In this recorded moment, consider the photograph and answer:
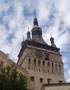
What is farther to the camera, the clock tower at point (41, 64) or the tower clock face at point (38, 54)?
the tower clock face at point (38, 54)

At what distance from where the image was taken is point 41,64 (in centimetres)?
5181

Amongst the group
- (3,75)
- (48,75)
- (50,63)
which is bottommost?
(3,75)

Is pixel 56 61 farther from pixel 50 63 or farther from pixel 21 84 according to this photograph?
pixel 21 84

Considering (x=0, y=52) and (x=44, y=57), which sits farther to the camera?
(x=44, y=57)

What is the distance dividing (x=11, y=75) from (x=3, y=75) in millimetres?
1174

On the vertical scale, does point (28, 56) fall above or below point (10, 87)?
above

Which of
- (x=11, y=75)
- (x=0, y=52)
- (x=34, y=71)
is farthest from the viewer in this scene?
(x=34, y=71)

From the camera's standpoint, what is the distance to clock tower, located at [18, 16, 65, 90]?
48.5 meters

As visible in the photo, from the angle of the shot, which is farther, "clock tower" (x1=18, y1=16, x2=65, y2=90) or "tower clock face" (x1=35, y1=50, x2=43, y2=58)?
"tower clock face" (x1=35, y1=50, x2=43, y2=58)

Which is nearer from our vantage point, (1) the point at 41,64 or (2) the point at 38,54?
(1) the point at 41,64

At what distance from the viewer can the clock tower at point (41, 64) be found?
159 feet

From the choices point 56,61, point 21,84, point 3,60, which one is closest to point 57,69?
point 56,61

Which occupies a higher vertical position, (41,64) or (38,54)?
(38,54)

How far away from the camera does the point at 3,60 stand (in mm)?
39250
